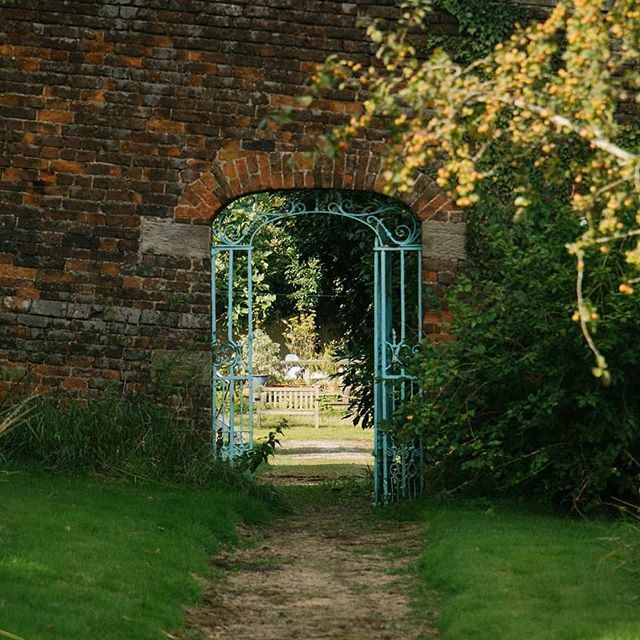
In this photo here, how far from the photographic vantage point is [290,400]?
26594 mm

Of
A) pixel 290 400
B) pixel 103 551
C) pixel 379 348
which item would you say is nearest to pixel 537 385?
pixel 379 348

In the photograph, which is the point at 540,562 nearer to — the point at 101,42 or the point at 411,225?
the point at 411,225

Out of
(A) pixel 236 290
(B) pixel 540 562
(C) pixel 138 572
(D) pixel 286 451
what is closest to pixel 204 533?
(C) pixel 138 572

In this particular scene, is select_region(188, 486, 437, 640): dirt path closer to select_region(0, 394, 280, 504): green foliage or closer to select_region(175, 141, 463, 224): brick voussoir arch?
select_region(0, 394, 280, 504): green foliage

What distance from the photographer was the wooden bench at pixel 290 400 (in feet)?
86.6

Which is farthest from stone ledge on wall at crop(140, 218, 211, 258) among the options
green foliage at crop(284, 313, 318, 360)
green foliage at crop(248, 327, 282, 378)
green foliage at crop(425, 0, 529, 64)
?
green foliage at crop(284, 313, 318, 360)

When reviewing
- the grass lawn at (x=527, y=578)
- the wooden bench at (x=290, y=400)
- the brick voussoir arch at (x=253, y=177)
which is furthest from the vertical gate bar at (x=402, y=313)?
the wooden bench at (x=290, y=400)

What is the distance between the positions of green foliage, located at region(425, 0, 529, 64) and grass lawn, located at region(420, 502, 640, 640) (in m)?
4.18

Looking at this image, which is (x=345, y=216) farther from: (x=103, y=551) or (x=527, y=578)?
(x=527, y=578)

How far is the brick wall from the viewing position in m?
11.2

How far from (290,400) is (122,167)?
15.7m

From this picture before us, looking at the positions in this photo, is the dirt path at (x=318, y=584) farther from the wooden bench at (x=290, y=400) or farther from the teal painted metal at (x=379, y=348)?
the wooden bench at (x=290, y=400)

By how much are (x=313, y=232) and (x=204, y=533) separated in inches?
270

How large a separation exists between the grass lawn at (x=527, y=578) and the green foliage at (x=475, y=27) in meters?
4.18
